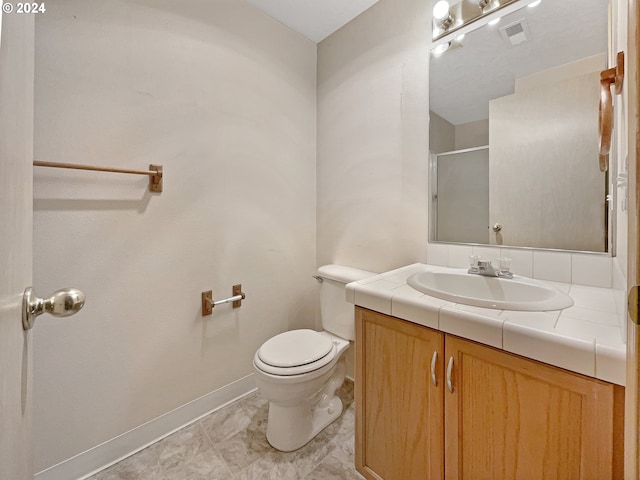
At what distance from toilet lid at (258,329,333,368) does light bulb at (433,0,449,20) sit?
174cm

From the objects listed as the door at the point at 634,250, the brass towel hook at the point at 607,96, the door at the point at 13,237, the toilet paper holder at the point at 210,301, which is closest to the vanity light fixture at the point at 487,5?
the brass towel hook at the point at 607,96

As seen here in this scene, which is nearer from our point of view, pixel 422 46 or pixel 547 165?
pixel 547 165

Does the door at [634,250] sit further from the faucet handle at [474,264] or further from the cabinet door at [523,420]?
the faucet handle at [474,264]

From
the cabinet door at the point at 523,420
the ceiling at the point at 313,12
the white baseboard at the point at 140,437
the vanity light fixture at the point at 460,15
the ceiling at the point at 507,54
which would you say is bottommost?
the white baseboard at the point at 140,437

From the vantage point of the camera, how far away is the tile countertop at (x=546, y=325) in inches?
22.9

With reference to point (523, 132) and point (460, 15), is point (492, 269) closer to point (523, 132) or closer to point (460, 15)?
point (523, 132)

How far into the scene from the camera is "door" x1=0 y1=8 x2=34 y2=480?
0.33 metres

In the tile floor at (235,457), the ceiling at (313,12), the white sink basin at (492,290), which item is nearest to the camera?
the white sink basin at (492,290)

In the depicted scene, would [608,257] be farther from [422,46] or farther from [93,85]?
[93,85]

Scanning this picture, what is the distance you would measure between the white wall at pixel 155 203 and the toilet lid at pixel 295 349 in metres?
0.38

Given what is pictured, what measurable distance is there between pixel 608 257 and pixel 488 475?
0.87 metres

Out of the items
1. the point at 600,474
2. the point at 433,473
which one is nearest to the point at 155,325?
the point at 433,473

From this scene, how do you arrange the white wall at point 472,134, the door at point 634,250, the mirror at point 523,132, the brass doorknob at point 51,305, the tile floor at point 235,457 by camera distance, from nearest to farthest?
the door at point 634,250 < the brass doorknob at point 51,305 < the mirror at point 523,132 < the tile floor at point 235,457 < the white wall at point 472,134

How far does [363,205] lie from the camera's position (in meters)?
1.75
